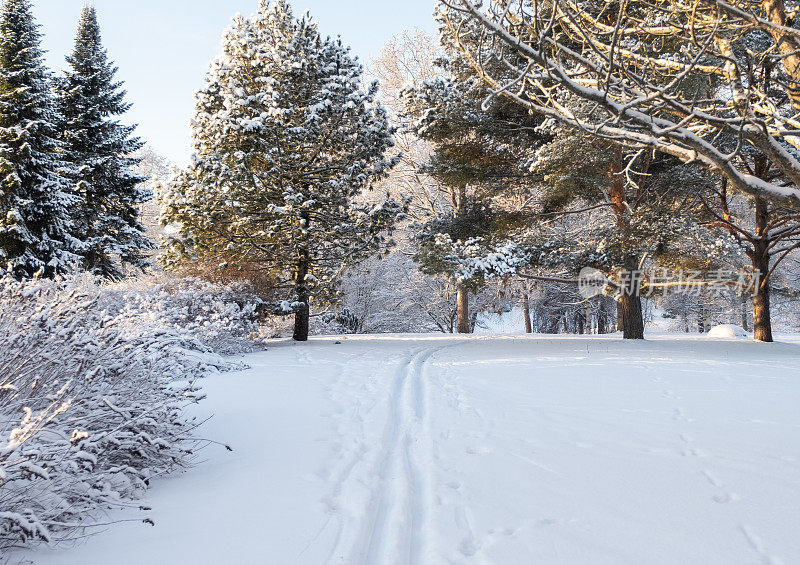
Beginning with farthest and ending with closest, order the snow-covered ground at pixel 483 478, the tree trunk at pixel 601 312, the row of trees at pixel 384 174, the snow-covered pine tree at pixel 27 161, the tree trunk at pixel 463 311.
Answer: the tree trunk at pixel 601 312 < the tree trunk at pixel 463 311 < the snow-covered pine tree at pixel 27 161 < the row of trees at pixel 384 174 < the snow-covered ground at pixel 483 478

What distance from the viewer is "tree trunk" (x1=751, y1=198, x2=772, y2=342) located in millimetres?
14203

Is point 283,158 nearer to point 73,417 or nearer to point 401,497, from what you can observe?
point 73,417

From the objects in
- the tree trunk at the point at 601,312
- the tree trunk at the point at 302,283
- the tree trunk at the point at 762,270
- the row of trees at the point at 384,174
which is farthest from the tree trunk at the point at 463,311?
the tree trunk at the point at 601,312

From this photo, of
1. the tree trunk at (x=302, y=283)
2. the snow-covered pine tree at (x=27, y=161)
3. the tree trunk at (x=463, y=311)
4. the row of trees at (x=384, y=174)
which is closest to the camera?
the row of trees at (x=384, y=174)

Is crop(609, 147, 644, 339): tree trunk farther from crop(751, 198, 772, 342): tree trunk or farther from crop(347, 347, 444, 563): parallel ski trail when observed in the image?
crop(347, 347, 444, 563): parallel ski trail

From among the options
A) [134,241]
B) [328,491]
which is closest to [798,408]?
[328,491]

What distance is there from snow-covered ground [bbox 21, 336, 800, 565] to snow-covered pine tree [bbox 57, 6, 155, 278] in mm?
13978

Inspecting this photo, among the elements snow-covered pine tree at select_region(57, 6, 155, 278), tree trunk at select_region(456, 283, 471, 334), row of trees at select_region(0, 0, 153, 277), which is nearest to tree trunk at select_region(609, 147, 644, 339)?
tree trunk at select_region(456, 283, 471, 334)

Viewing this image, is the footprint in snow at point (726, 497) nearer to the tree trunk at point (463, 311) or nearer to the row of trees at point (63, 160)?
the row of trees at point (63, 160)

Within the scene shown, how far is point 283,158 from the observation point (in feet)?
40.7

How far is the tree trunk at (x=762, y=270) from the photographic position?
14.2m

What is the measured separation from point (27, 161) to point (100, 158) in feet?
9.80

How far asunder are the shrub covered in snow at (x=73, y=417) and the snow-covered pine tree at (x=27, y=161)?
41.4 ft

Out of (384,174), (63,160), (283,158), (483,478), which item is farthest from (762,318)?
(63,160)
